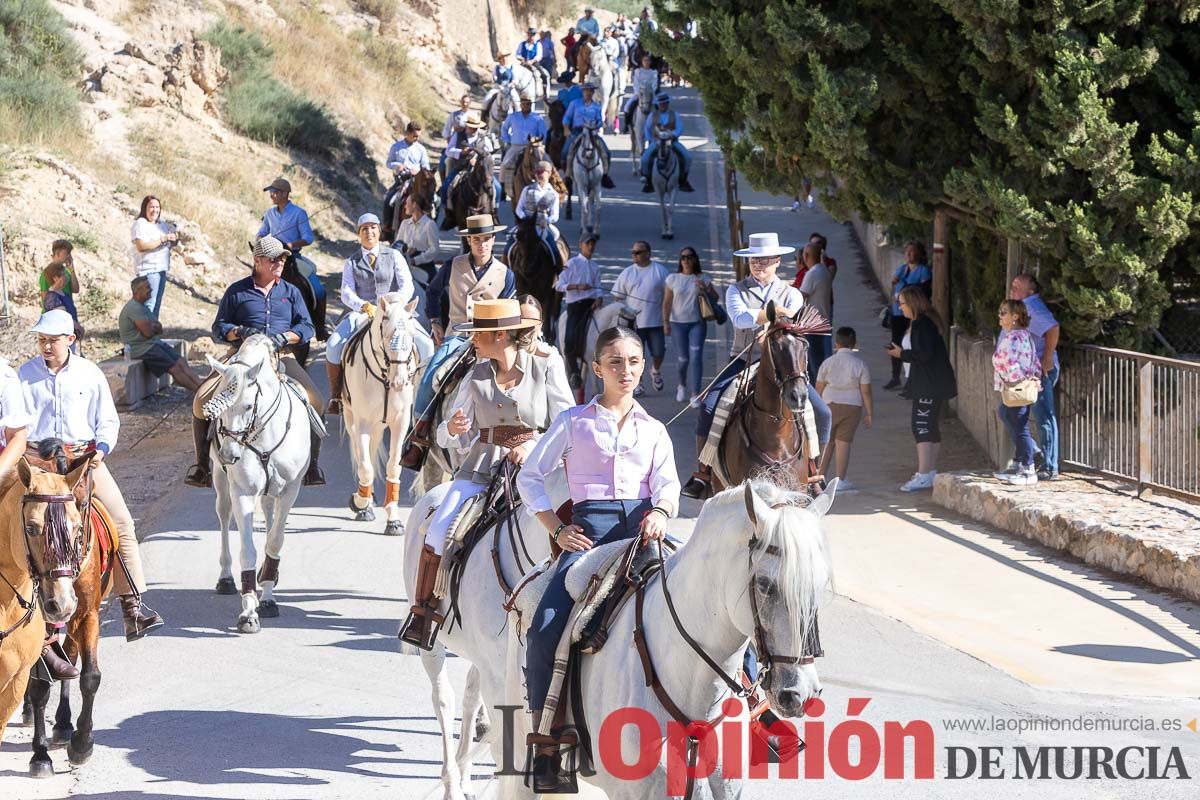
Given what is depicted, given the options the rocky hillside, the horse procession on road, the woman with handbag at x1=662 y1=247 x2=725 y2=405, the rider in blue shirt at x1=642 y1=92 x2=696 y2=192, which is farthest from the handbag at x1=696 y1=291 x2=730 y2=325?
the rider in blue shirt at x1=642 y1=92 x2=696 y2=192

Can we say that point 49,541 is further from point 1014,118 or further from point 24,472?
point 1014,118

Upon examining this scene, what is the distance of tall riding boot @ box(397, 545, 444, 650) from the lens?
838cm

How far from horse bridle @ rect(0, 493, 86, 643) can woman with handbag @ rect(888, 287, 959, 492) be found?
33.2ft

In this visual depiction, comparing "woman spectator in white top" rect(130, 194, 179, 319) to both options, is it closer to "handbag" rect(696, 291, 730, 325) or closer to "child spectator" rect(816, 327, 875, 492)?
"handbag" rect(696, 291, 730, 325)

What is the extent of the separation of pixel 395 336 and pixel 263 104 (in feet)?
74.0

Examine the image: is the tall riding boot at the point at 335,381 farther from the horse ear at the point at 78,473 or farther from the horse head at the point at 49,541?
the horse head at the point at 49,541

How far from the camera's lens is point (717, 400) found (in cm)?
1237

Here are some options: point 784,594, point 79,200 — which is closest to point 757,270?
point 784,594

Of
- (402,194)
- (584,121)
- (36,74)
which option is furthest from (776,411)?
(36,74)

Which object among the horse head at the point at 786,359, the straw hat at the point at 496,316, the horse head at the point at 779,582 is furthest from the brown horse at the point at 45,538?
the horse head at the point at 786,359

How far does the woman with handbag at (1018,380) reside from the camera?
48.2 ft

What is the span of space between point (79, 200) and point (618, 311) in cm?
1177

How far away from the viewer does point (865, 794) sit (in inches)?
341

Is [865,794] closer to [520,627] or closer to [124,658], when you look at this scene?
[520,627]
